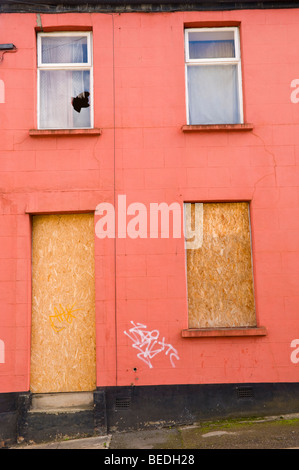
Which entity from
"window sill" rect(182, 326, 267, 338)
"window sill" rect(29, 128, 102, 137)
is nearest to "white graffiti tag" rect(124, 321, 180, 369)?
"window sill" rect(182, 326, 267, 338)

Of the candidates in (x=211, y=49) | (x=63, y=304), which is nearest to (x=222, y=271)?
(x=63, y=304)

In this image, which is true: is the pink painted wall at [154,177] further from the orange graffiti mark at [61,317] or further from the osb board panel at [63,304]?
the orange graffiti mark at [61,317]

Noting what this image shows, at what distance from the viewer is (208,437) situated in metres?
6.27

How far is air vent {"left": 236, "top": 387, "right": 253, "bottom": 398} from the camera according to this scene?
7.05 meters

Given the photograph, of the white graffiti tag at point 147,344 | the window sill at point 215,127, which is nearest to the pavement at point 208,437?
the white graffiti tag at point 147,344

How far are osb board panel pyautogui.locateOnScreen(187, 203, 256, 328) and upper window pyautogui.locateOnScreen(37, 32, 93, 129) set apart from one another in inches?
104

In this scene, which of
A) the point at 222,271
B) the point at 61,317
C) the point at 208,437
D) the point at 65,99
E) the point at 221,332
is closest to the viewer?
the point at 208,437

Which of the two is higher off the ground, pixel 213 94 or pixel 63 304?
pixel 213 94

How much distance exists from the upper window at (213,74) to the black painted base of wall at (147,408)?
4.50 metres

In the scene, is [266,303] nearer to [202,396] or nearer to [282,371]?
[282,371]

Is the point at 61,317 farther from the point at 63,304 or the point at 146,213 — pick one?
the point at 146,213

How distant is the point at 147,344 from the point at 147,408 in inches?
38.0

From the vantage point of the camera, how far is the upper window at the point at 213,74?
784 cm

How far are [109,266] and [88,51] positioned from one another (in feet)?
12.3
